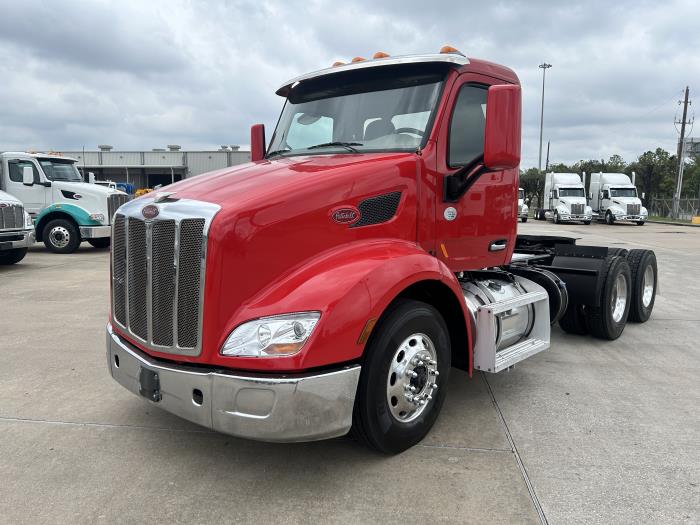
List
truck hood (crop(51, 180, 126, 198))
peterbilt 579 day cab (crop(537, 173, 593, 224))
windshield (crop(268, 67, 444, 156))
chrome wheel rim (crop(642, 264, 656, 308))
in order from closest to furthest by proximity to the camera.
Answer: windshield (crop(268, 67, 444, 156))
chrome wheel rim (crop(642, 264, 656, 308))
truck hood (crop(51, 180, 126, 198))
peterbilt 579 day cab (crop(537, 173, 593, 224))

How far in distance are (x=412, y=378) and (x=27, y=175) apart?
14.2 meters

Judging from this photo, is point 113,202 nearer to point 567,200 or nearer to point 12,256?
point 12,256

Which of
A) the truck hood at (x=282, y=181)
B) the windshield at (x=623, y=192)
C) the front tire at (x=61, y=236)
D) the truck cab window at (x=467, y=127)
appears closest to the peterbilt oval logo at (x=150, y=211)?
the truck hood at (x=282, y=181)

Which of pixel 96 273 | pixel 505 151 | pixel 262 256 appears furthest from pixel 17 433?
pixel 96 273

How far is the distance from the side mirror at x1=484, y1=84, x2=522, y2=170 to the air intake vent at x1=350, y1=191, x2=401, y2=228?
25.0 inches

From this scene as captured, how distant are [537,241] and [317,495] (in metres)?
5.07

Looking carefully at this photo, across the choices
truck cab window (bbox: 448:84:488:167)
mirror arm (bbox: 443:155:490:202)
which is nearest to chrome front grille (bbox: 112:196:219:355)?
mirror arm (bbox: 443:155:490:202)

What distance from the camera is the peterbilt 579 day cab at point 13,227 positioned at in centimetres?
1051

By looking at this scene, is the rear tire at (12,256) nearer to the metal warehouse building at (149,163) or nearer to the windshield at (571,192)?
the windshield at (571,192)

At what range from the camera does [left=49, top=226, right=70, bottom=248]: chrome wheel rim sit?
1409cm

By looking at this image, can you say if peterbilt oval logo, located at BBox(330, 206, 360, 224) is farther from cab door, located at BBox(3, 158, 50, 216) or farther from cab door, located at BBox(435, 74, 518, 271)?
cab door, located at BBox(3, 158, 50, 216)

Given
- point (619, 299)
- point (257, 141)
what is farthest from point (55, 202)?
point (619, 299)

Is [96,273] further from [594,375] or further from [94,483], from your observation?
[594,375]

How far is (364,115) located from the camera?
12.8 ft
